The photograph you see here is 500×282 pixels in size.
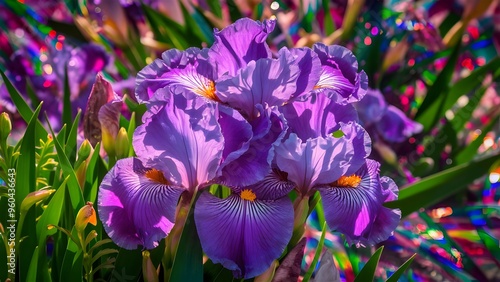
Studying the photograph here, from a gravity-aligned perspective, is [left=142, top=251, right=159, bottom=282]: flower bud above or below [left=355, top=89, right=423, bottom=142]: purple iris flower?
above

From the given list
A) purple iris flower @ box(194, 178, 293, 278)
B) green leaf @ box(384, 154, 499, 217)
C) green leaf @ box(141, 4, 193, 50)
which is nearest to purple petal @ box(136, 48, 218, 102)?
purple iris flower @ box(194, 178, 293, 278)

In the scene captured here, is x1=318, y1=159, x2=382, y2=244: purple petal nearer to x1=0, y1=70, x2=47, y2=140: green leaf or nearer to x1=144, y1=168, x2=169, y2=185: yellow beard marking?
x1=144, y1=168, x2=169, y2=185: yellow beard marking

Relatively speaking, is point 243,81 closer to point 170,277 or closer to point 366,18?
point 170,277

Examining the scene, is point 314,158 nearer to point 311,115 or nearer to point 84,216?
point 311,115

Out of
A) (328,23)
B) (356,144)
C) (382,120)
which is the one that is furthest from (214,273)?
(328,23)

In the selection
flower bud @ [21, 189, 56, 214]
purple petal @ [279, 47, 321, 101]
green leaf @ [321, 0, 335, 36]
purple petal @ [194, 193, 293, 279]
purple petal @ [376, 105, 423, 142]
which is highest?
purple petal @ [279, 47, 321, 101]

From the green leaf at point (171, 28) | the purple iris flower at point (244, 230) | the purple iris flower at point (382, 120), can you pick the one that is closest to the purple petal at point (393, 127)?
the purple iris flower at point (382, 120)

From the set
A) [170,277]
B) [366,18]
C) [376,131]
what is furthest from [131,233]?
[366,18]
